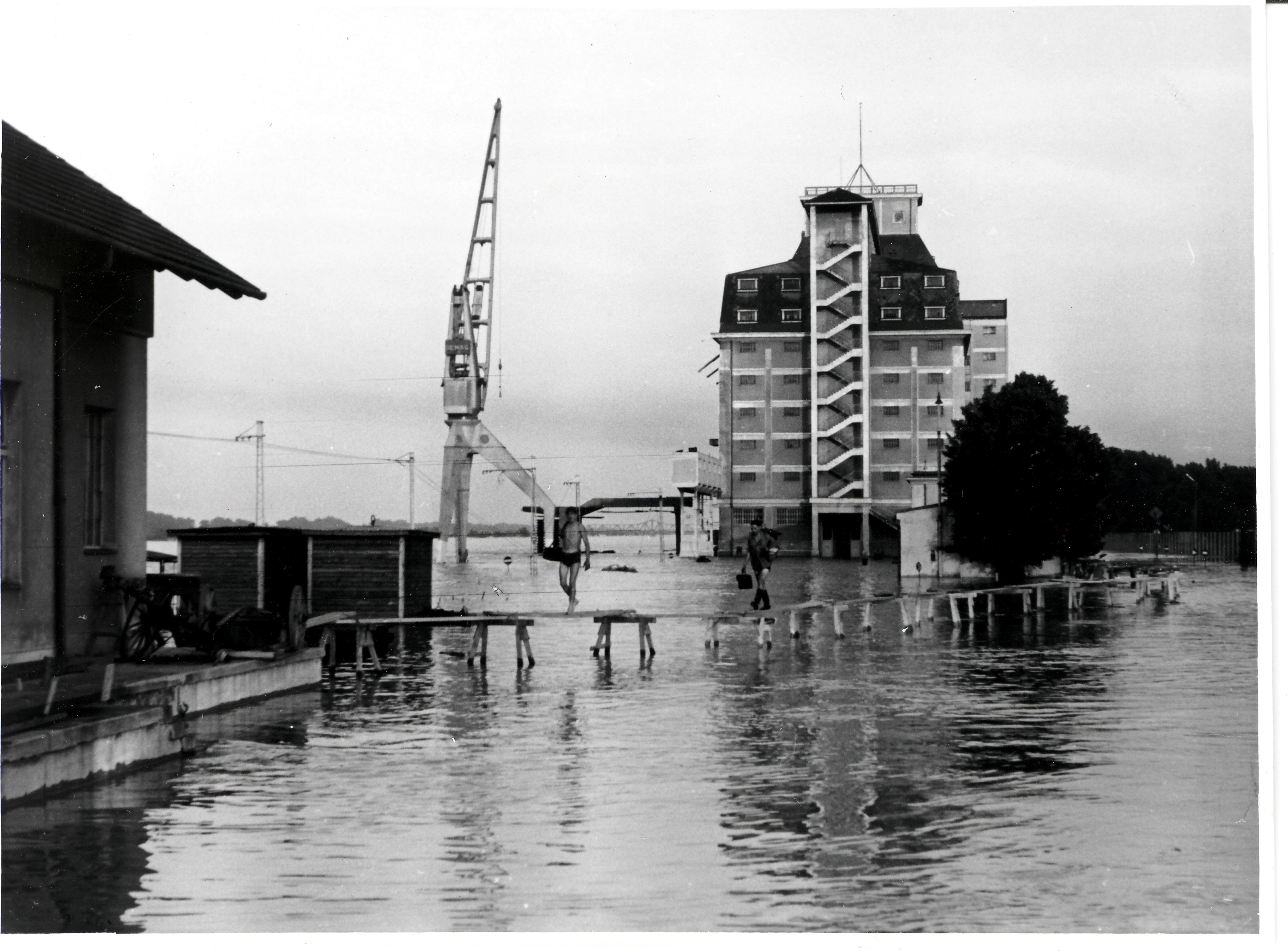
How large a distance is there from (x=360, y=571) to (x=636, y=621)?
581 cm

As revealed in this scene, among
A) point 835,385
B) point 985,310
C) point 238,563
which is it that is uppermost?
point 985,310

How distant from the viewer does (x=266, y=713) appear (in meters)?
15.5

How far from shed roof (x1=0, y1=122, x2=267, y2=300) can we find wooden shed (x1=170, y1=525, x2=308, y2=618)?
758cm

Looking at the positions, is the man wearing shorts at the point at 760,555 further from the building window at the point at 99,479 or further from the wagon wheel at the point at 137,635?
the building window at the point at 99,479

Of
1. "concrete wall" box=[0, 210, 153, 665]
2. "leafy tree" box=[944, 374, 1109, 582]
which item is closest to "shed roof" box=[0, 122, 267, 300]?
"concrete wall" box=[0, 210, 153, 665]

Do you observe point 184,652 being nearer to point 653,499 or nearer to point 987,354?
point 653,499

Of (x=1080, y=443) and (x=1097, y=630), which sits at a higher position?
(x=1080, y=443)

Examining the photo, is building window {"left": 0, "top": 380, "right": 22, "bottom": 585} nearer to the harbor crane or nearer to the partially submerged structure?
the partially submerged structure

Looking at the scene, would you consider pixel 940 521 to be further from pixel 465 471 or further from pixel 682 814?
pixel 682 814

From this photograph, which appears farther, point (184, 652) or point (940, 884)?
point (184, 652)

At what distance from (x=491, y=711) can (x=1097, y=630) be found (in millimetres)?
17359

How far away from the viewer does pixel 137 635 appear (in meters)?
15.5

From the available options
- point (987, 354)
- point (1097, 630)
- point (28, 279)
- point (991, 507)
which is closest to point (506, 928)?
point (28, 279)

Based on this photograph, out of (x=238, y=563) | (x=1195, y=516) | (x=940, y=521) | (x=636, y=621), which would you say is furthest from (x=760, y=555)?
(x=940, y=521)
